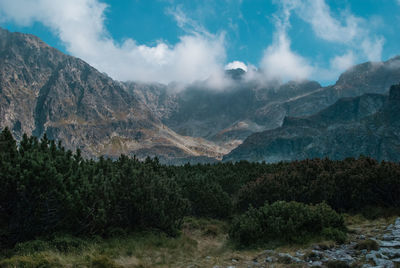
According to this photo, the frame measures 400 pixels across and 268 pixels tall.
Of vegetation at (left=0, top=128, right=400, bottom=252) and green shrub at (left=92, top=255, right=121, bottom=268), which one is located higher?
vegetation at (left=0, top=128, right=400, bottom=252)

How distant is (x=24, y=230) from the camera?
1436 cm

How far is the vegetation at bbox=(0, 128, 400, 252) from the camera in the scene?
14.4 metres

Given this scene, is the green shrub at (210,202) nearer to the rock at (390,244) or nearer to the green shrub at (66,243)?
the green shrub at (66,243)

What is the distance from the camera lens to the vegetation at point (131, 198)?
14398mm

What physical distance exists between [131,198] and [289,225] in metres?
9.36

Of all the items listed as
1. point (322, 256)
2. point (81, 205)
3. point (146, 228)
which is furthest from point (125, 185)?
point (322, 256)

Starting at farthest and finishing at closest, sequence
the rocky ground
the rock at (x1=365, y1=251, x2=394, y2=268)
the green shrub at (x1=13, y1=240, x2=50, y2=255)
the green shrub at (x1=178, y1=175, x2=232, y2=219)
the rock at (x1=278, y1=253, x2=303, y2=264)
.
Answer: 1. the green shrub at (x1=178, y1=175, x2=232, y2=219)
2. the green shrub at (x1=13, y1=240, x2=50, y2=255)
3. the rock at (x1=278, y1=253, x2=303, y2=264)
4. the rocky ground
5. the rock at (x1=365, y1=251, x2=394, y2=268)

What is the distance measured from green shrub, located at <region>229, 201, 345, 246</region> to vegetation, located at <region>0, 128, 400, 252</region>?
6 centimetres

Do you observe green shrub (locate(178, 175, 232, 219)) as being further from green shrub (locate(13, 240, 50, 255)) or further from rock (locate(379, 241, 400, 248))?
green shrub (locate(13, 240, 50, 255))

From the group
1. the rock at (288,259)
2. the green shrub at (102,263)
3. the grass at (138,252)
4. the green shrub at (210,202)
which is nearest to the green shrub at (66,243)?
the grass at (138,252)

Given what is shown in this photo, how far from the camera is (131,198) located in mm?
19047

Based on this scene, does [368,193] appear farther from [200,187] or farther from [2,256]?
[2,256]

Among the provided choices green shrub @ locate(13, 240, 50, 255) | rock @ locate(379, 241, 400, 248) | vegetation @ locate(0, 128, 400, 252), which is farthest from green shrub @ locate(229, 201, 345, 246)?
green shrub @ locate(13, 240, 50, 255)

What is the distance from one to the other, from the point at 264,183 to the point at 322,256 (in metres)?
17.4
